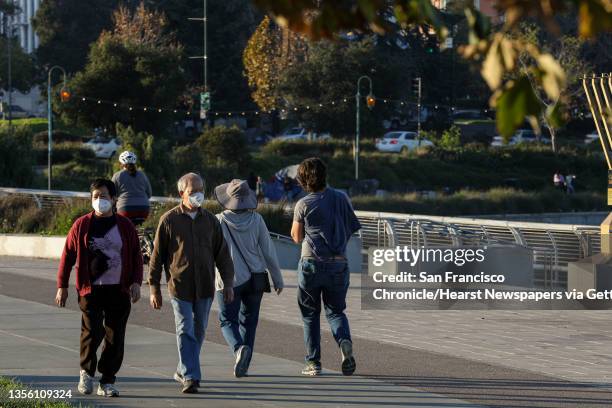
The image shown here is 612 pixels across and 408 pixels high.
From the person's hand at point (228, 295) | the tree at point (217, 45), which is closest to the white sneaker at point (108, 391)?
the person's hand at point (228, 295)

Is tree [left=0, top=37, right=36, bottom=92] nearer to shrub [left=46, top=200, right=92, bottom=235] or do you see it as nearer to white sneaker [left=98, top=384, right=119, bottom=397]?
shrub [left=46, top=200, right=92, bottom=235]

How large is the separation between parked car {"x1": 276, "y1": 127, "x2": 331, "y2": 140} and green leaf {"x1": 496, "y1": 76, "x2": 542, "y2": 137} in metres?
65.5

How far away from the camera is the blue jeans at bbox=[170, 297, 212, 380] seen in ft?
28.8

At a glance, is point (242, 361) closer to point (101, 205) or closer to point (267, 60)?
point (101, 205)

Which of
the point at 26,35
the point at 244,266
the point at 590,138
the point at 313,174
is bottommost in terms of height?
the point at 244,266

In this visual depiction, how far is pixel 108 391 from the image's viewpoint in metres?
8.73

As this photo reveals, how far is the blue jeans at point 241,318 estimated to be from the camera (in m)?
9.55

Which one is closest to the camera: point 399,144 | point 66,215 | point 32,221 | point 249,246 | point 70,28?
point 249,246

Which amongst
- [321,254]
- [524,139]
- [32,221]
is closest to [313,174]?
[321,254]

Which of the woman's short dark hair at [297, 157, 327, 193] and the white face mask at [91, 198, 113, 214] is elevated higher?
the woman's short dark hair at [297, 157, 327, 193]

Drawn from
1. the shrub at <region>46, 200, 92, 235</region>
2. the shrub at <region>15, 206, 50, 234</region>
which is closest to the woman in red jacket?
the shrub at <region>46, 200, 92, 235</region>

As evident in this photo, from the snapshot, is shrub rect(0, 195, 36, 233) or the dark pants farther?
shrub rect(0, 195, 36, 233)

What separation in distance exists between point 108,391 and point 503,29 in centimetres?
595

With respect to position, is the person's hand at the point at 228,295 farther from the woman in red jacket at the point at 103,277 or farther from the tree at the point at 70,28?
the tree at the point at 70,28
